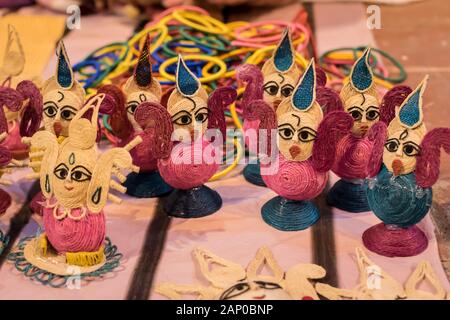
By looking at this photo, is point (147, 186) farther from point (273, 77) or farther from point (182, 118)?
point (273, 77)

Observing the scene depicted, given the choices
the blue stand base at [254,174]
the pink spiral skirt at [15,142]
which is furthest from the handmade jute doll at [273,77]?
the pink spiral skirt at [15,142]

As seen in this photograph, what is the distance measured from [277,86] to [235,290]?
18.5 inches

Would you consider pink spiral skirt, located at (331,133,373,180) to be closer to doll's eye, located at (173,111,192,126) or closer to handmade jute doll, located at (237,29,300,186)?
handmade jute doll, located at (237,29,300,186)

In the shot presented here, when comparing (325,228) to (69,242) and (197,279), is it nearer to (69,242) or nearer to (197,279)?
(197,279)

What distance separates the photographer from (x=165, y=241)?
1454 mm

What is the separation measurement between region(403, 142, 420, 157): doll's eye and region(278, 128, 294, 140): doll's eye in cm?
21

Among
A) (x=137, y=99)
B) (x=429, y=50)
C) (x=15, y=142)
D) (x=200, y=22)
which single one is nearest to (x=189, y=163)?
(x=137, y=99)

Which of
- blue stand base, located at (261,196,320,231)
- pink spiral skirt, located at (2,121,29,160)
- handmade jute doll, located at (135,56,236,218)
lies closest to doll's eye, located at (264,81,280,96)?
handmade jute doll, located at (135,56,236,218)

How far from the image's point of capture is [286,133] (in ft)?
4.50

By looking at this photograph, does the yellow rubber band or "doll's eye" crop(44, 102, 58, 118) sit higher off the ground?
the yellow rubber band

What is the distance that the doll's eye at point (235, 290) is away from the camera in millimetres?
1275

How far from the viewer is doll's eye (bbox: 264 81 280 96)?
1556 mm

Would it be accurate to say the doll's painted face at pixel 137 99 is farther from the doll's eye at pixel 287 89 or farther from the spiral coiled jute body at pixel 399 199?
the spiral coiled jute body at pixel 399 199
